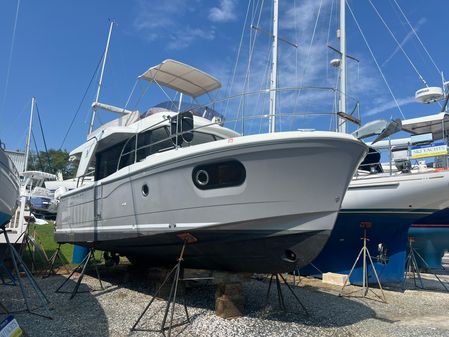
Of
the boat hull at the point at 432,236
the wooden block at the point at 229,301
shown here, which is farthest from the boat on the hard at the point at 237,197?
the boat hull at the point at 432,236

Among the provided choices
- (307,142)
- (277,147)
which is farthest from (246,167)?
(307,142)

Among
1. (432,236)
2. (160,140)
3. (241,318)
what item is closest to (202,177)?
(160,140)

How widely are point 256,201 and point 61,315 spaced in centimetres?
360

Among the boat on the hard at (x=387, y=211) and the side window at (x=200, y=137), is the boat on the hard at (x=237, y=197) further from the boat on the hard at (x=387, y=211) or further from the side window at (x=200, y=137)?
the boat on the hard at (x=387, y=211)

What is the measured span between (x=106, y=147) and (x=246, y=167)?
4.03m

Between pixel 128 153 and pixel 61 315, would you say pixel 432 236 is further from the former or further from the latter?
pixel 61 315

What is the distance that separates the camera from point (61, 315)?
6.01m

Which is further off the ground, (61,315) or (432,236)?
(432,236)

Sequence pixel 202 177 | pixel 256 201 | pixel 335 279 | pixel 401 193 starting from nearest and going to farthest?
1. pixel 256 201
2. pixel 202 177
3. pixel 401 193
4. pixel 335 279

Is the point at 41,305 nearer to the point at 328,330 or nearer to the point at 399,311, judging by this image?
the point at 328,330

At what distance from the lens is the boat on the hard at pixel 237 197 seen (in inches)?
205

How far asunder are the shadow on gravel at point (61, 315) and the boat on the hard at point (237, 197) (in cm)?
129

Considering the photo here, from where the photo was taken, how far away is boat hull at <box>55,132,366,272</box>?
5.19 meters

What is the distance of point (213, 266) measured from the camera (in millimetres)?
6293
